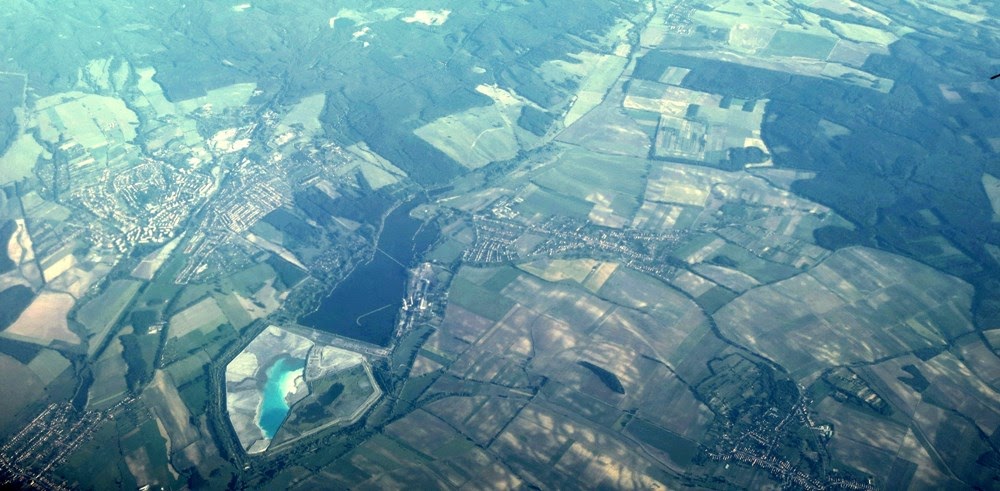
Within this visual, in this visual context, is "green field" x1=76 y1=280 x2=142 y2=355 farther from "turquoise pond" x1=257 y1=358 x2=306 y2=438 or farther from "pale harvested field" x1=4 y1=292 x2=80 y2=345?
"turquoise pond" x1=257 y1=358 x2=306 y2=438

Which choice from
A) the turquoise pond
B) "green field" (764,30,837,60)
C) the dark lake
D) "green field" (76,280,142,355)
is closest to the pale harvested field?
"green field" (76,280,142,355)

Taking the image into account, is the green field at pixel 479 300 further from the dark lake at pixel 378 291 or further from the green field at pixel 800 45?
the green field at pixel 800 45

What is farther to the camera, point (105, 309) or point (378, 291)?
point (378, 291)

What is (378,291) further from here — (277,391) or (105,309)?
(105,309)

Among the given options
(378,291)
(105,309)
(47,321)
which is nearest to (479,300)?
(378,291)

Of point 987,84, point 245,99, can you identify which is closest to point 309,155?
point 245,99
